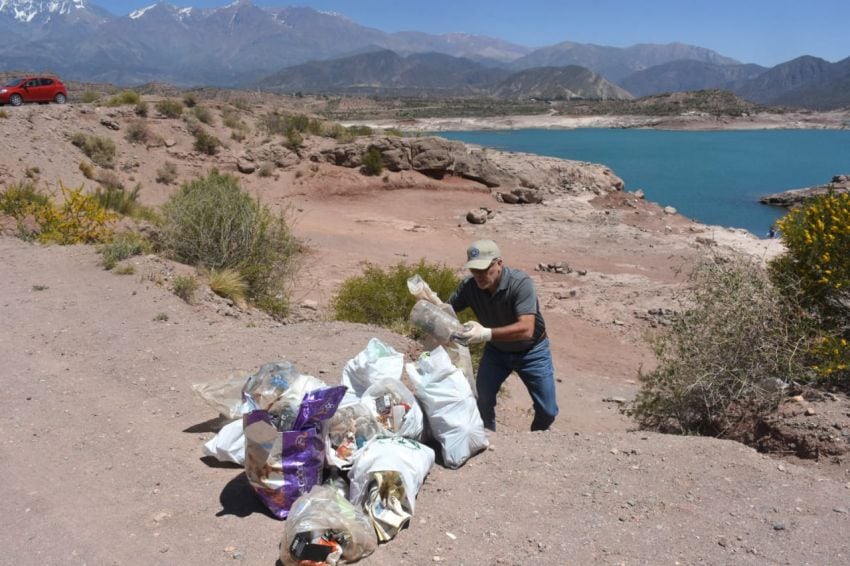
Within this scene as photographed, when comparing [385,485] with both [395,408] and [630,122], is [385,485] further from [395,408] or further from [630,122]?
[630,122]

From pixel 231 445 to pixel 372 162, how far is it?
1735 cm

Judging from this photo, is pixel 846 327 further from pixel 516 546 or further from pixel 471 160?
pixel 471 160

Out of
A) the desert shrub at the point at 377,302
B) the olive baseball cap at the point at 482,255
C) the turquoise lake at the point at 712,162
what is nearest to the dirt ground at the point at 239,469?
the desert shrub at the point at 377,302

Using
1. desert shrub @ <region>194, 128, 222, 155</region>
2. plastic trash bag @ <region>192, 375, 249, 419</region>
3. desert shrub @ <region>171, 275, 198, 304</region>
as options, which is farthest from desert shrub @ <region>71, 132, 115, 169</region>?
plastic trash bag @ <region>192, 375, 249, 419</region>

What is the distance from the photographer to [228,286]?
8.19 m

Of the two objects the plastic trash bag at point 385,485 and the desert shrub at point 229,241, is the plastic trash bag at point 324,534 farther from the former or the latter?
the desert shrub at point 229,241

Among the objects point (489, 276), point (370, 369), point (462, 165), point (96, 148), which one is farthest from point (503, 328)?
point (462, 165)

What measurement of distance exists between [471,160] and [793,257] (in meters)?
16.1

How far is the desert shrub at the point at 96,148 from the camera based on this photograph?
697 inches

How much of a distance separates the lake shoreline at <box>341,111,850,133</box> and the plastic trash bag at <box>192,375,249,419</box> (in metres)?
63.3

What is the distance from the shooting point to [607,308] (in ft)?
36.3

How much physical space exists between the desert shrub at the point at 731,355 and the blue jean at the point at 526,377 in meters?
0.99

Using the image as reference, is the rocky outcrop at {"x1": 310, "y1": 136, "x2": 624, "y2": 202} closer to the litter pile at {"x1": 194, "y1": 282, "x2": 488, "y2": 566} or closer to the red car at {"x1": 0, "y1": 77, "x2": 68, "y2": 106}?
the red car at {"x1": 0, "y1": 77, "x2": 68, "y2": 106}

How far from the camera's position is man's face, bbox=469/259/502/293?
4.42 m
